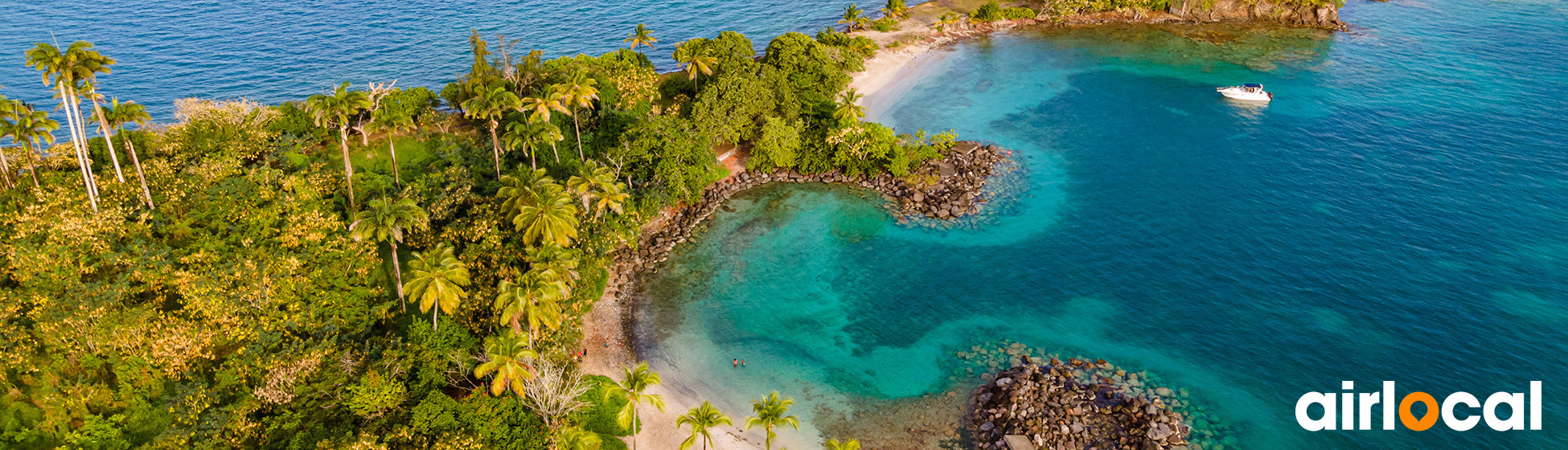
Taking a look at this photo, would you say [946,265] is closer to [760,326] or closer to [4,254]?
[760,326]

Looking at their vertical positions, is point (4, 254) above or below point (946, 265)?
above

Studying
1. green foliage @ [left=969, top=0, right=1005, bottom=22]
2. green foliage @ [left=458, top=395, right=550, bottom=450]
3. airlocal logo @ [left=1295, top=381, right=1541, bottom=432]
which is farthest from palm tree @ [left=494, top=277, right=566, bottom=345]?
green foliage @ [left=969, top=0, right=1005, bottom=22]

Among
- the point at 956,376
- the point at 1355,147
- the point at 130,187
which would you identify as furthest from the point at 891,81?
the point at 130,187

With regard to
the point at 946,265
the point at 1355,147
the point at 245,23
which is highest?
the point at 245,23

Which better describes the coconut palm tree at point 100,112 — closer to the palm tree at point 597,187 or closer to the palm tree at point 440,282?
the palm tree at point 440,282

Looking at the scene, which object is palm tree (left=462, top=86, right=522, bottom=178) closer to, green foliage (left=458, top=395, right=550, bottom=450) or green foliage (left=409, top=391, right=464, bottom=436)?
green foliage (left=409, top=391, right=464, bottom=436)

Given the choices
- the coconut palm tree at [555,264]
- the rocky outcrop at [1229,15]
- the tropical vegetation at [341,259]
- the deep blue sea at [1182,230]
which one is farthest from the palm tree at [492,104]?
the rocky outcrop at [1229,15]
